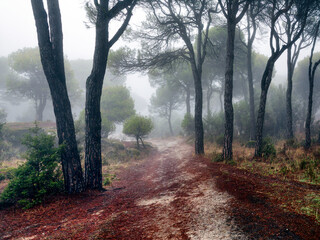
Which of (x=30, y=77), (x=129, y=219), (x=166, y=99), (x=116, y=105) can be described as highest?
(x=30, y=77)

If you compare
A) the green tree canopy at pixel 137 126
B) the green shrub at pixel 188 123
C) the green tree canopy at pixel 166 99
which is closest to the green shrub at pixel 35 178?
the green tree canopy at pixel 137 126

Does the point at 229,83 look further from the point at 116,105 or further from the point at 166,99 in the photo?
the point at 166,99

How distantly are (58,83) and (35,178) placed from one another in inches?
105

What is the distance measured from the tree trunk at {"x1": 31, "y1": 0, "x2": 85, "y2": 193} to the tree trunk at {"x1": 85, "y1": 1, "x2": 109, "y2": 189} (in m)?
0.34

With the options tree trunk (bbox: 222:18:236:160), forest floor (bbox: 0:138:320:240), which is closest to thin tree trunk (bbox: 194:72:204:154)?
tree trunk (bbox: 222:18:236:160)

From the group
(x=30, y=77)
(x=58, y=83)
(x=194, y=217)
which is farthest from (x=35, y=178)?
(x=30, y=77)

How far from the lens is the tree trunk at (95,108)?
5020 millimetres

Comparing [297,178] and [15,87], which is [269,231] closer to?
[297,178]

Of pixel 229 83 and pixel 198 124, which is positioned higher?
pixel 229 83

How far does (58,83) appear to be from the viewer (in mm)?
4707

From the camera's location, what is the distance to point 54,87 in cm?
468

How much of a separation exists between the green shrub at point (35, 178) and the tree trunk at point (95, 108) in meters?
0.84

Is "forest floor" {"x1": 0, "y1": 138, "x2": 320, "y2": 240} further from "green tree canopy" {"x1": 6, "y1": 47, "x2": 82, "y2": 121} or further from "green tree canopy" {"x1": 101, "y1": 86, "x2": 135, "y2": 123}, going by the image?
"green tree canopy" {"x1": 6, "y1": 47, "x2": 82, "y2": 121}

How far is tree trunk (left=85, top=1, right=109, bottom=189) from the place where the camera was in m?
5.02
